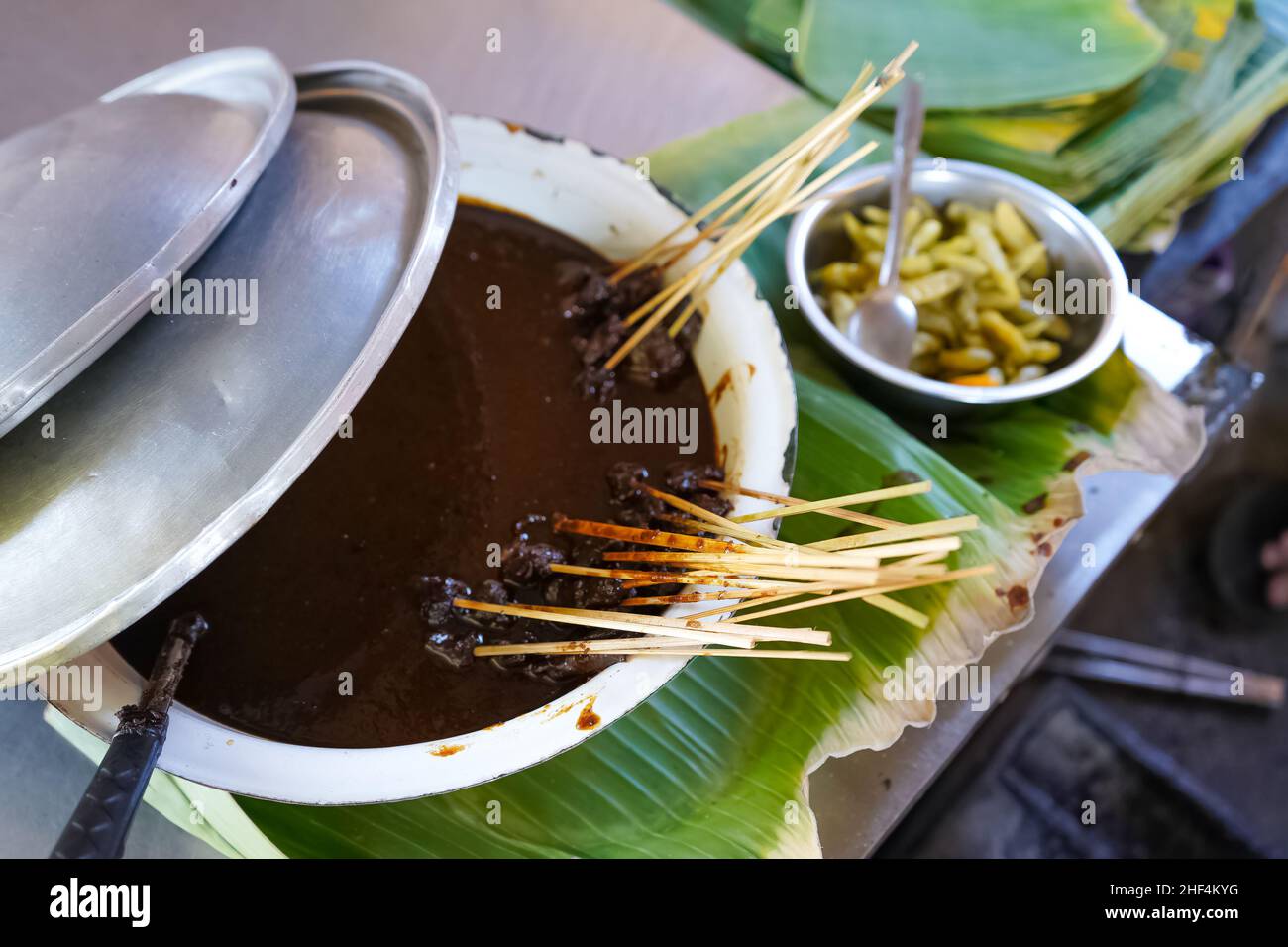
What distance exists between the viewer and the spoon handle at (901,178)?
2227 millimetres

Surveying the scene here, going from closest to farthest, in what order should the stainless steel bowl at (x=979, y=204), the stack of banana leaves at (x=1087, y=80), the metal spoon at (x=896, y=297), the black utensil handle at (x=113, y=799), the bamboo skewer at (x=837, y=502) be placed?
1. the black utensil handle at (x=113, y=799)
2. the bamboo skewer at (x=837, y=502)
3. the stainless steel bowl at (x=979, y=204)
4. the metal spoon at (x=896, y=297)
5. the stack of banana leaves at (x=1087, y=80)

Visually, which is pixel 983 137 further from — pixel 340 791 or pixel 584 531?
pixel 340 791

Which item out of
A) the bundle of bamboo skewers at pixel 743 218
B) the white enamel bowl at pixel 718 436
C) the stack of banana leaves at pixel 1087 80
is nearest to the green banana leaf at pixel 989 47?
the stack of banana leaves at pixel 1087 80

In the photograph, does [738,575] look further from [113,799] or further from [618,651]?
[113,799]

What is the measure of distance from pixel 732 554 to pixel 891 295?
1009 mm

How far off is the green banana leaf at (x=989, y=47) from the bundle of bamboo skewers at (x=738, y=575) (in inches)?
71.3

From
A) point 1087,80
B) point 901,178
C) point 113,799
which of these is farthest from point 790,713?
point 1087,80

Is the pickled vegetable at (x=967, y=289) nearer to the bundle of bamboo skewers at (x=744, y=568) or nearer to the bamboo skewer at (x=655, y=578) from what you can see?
the bundle of bamboo skewers at (x=744, y=568)

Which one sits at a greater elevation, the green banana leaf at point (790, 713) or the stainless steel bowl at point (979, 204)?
the stainless steel bowl at point (979, 204)

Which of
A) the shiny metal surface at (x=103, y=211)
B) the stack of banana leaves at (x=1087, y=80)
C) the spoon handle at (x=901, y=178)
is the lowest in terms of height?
the shiny metal surface at (x=103, y=211)

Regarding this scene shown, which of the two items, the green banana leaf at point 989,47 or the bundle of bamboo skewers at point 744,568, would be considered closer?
the bundle of bamboo skewers at point 744,568

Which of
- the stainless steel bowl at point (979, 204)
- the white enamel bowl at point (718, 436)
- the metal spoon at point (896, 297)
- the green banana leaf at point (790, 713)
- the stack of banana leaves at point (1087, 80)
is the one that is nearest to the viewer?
the white enamel bowl at point (718, 436)

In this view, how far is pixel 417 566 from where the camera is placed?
1767 millimetres
